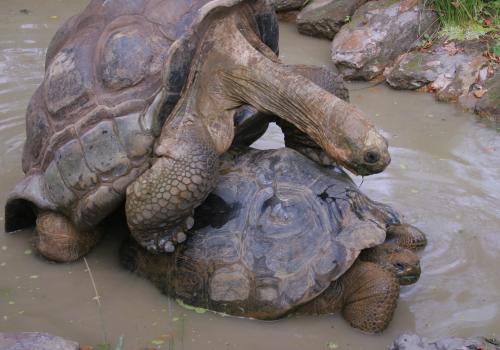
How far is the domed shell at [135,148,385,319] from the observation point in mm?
3637

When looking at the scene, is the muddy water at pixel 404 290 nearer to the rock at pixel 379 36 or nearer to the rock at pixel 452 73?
the rock at pixel 452 73

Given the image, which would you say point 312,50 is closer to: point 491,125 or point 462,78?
point 462,78

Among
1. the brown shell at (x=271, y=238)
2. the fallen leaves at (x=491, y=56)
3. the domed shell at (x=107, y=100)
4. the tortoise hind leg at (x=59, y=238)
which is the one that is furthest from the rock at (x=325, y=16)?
the tortoise hind leg at (x=59, y=238)

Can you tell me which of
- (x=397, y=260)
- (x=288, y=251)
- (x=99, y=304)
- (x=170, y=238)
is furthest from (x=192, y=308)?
(x=397, y=260)

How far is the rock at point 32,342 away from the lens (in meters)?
3.10

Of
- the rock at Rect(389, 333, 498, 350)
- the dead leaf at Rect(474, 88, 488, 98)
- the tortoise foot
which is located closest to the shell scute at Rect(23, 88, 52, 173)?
the tortoise foot

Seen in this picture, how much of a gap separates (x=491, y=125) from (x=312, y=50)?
2.60 metres

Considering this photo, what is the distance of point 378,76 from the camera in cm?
712

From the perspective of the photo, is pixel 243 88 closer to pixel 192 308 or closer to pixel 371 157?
pixel 371 157

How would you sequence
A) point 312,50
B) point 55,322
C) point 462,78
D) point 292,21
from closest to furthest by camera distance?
point 55,322, point 462,78, point 312,50, point 292,21

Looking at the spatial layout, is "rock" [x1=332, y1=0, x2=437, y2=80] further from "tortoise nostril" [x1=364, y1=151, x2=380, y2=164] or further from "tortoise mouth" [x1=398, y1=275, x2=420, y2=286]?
"tortoise nostril" [x1=364, y1=151, x2=380, y2=164]

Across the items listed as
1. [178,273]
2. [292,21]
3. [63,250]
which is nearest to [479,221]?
[178,273]

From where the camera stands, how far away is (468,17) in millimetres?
7199

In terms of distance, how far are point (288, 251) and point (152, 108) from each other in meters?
1.09
